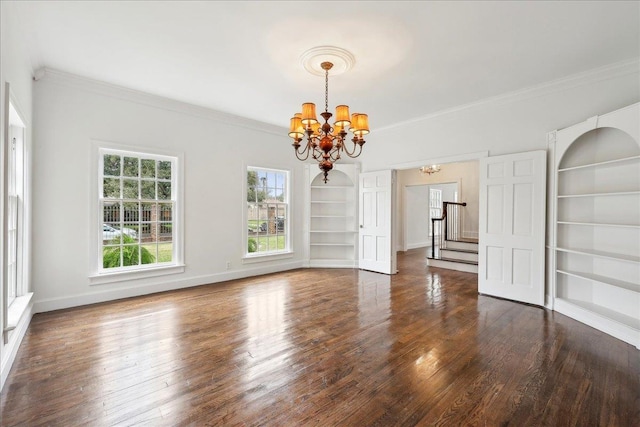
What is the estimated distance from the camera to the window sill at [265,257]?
5.70 meters

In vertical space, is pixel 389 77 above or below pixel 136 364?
above

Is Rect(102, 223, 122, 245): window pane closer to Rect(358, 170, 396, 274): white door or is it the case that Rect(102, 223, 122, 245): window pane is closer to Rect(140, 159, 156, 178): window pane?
Rect(140, 159, 156, 178): window pane

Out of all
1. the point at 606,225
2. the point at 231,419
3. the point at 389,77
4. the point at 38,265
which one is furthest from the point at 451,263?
the point at 38,265

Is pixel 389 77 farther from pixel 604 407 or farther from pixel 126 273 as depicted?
pixel 126 273

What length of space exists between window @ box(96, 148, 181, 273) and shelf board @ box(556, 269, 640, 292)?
223 inches

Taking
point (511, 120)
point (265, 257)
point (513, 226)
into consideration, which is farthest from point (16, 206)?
point (511, 120)

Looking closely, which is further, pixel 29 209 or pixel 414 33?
pixel 29 209

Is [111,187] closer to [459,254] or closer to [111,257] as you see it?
[111,257]

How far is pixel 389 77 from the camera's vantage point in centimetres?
378

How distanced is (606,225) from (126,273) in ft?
20.2

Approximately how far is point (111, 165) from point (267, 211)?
2775mm

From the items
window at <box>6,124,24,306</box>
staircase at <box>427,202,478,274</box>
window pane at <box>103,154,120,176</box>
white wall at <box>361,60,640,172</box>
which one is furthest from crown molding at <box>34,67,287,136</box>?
staircase at <box>427,202,478,274</box>

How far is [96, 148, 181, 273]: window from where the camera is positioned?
423cm

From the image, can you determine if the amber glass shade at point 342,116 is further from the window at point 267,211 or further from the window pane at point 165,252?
the window pane at point 165,252
